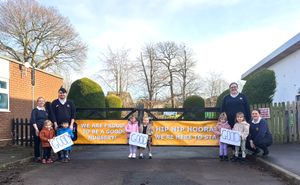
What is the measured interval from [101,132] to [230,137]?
4020 millimetres

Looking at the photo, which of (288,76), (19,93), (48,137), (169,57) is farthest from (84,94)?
(169,57)

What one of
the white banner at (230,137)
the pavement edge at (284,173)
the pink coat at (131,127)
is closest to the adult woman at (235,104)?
the white banner at (230,137)

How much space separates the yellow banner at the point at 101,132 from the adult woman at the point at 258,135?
3797mm

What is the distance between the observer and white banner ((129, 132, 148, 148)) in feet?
36.5

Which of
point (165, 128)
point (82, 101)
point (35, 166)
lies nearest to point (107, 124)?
point (165, 128)

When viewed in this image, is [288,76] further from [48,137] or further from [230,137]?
[48,137]

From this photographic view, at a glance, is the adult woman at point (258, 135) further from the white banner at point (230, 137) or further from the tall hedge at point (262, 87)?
the tall hedge at point (262, 87)

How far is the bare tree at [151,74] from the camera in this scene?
58906mm

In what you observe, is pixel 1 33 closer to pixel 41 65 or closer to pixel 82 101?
pixel 41 65

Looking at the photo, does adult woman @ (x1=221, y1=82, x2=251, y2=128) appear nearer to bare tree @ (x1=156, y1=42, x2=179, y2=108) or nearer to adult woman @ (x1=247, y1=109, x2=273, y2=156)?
adult woman @ (x1=247, y1=109, x2=273, y2=156)

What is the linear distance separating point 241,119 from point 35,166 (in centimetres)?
565

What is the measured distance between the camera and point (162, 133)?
472 inches

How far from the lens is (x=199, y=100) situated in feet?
94.5

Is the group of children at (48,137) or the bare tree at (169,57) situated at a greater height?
the bare tree at (169,57)
